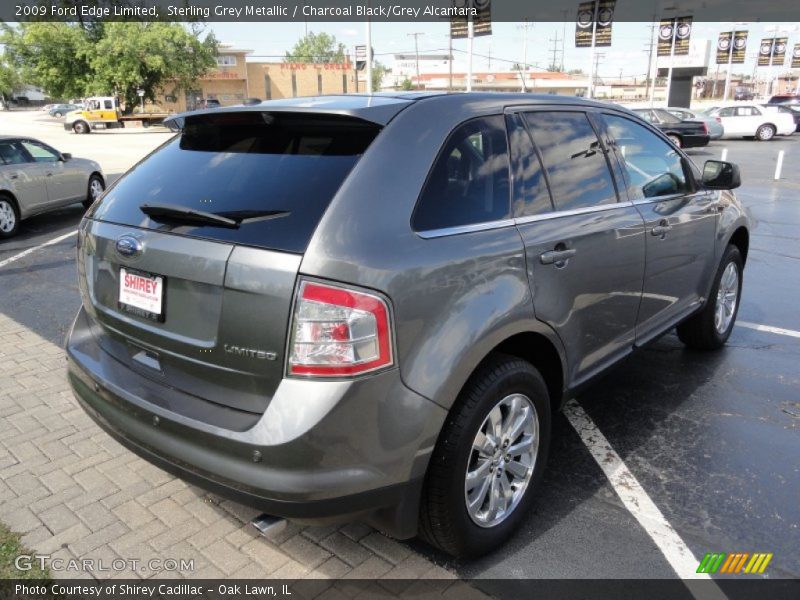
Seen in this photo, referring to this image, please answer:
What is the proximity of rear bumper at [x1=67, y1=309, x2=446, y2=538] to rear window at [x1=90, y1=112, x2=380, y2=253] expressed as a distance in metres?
0.53

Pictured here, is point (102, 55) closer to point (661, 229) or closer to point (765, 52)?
point (765, 52)

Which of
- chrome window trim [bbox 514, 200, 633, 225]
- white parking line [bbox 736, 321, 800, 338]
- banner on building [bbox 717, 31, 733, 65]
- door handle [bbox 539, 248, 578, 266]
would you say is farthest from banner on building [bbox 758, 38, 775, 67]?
door handle [bbox 539, 248, 578, 266]

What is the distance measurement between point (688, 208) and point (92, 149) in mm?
27382

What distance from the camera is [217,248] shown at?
7.38 feet

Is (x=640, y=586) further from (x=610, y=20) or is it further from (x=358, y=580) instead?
(x=610, y=20)

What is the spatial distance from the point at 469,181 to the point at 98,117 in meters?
48.2

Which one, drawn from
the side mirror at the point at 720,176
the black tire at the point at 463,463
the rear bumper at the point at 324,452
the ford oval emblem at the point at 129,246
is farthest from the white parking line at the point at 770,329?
the ford oval emblem at the point at 129,246

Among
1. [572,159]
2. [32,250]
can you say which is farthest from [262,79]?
[572,159]

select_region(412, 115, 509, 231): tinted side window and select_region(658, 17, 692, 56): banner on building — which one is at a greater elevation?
select_region(658, 17, 692, 56): banner on building

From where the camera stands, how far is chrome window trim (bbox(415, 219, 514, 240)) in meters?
2.33

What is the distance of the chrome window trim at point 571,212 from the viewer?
2.79 meters

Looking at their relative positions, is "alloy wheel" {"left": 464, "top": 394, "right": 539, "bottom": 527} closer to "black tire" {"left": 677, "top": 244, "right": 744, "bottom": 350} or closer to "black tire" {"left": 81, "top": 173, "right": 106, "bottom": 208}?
"black tire" {"left": 677, "top": 244, "right": 744, "bottom": 350}

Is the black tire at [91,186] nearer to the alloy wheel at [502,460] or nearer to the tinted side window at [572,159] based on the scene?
the tinted side window at [572,159]

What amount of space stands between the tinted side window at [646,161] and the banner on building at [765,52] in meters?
52.8
